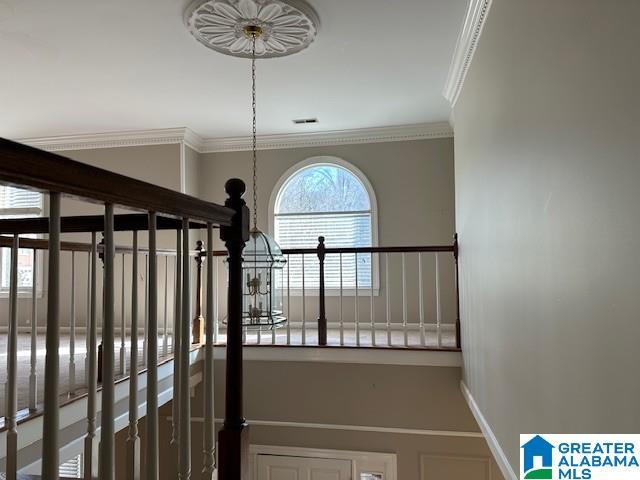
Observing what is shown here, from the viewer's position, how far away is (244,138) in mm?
5547

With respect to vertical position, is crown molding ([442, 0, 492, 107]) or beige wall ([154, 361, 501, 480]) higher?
crown molding ([442, 0, 492, 107])

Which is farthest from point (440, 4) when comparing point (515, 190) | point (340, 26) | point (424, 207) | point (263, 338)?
point (263, 338)

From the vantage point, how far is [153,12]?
2732 millimetres

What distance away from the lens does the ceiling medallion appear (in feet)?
8.77

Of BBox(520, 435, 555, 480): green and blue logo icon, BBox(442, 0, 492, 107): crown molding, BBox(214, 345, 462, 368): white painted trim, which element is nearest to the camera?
BBox(520, 435, 555, 480): green and blue logo icon

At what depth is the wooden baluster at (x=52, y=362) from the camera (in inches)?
29.6

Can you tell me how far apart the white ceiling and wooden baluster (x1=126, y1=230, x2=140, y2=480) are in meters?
2.24

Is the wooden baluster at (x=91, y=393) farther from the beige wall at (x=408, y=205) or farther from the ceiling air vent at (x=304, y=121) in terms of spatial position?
the beige wall at (x=408, y=205)

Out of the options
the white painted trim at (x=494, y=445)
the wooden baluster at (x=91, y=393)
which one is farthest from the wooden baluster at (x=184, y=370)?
the white painted trim at (x=494, y=445)

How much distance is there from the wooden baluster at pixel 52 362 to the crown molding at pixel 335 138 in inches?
187

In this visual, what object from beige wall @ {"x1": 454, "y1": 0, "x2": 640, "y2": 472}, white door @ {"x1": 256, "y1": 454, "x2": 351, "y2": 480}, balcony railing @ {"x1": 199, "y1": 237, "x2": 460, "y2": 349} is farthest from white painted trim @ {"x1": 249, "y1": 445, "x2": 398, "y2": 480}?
beige wall @ {"x1": 454, "y1": 0, "x2": 640, "y2": 472}

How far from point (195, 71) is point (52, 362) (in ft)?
10.7

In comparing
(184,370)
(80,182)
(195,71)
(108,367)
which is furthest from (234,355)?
(195,71)

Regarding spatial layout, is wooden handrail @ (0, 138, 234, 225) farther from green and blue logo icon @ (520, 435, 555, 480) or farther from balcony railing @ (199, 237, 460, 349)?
balcony railing @ (199, 237, 460, 349)
